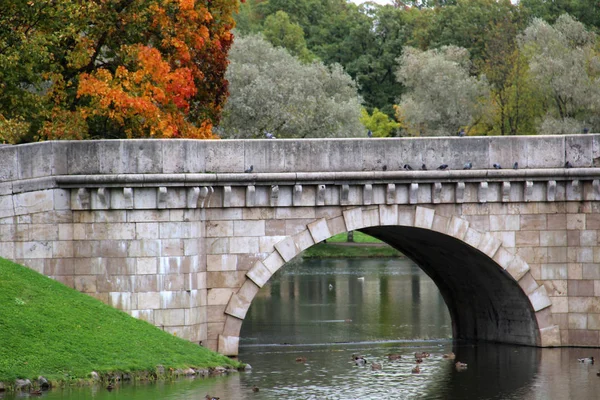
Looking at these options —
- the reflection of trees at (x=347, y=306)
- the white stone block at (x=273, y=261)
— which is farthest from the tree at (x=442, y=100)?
the white stone block at (x=273, y=261)

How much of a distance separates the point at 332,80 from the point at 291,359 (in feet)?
85.1

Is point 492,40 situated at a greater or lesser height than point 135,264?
greater

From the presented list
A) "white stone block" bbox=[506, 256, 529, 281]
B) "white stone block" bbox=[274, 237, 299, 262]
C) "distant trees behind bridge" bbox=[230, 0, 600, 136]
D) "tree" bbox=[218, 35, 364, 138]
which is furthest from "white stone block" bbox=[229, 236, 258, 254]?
"distant trees behind bridge" bbox=[230, 0, 600, 136]

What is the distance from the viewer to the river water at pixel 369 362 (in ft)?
66.4

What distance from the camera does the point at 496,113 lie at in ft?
184

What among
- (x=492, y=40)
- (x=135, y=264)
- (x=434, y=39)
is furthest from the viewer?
(x=434, y=39)

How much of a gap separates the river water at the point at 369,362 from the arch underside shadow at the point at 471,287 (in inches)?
19.6

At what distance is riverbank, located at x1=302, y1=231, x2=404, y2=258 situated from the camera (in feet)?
190

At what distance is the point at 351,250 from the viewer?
58.9 metres

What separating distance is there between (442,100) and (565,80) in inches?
308

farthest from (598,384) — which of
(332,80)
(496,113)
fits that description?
(496,113)

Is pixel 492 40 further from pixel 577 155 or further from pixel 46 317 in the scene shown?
pixel 46 317

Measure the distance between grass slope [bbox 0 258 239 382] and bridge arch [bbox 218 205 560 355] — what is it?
189cm

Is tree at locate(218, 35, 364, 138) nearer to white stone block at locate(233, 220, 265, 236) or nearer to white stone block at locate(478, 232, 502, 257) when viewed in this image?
white stone block at locate(478, 232, 502, 257)
